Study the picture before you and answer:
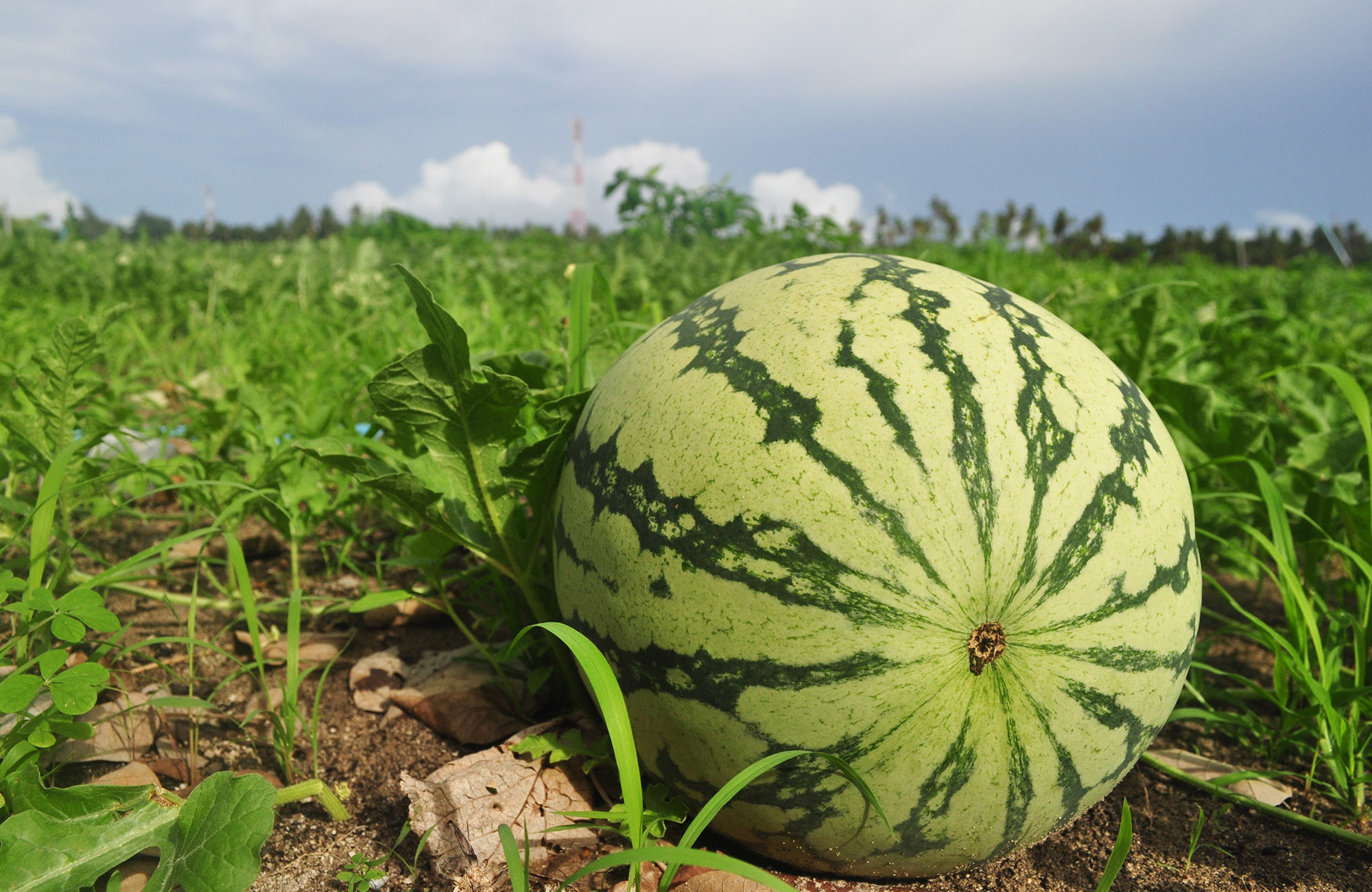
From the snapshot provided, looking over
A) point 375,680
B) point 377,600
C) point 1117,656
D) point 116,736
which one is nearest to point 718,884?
point 1117,656

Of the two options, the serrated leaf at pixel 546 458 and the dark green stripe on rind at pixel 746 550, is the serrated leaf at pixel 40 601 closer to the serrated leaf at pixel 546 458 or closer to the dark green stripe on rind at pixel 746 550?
the serrated leaf at pixel 546 458

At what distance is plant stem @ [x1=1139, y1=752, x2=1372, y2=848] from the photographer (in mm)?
1751

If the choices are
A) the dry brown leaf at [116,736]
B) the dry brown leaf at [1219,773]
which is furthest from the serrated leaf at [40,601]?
the dry brown leaf at [1219,773]

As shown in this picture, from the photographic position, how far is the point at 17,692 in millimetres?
1410

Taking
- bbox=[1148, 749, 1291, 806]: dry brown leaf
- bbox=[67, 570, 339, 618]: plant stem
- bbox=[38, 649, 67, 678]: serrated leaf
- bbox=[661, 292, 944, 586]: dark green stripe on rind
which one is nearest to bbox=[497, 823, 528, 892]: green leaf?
bbox=[661, 292, 944, 586]: dark green stripe on rind

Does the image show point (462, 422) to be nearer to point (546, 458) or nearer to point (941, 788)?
point (546, 458)

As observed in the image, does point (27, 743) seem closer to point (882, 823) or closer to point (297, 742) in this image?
point (297, 742)

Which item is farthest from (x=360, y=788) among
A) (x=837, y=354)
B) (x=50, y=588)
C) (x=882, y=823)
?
(x=837, y=354)

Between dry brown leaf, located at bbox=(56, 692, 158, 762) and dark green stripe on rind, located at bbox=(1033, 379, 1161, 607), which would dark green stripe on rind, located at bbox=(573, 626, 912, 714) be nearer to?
dark green stripe on rind, located at bbox=(1033, 379, 1161, 607)

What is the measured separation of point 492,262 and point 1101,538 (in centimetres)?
815

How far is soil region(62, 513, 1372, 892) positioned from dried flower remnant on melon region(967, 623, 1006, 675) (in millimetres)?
547

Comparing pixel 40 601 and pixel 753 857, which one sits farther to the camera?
pixel 753 857

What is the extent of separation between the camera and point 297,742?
2029mm

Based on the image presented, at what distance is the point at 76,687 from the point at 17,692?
0.26 feet
